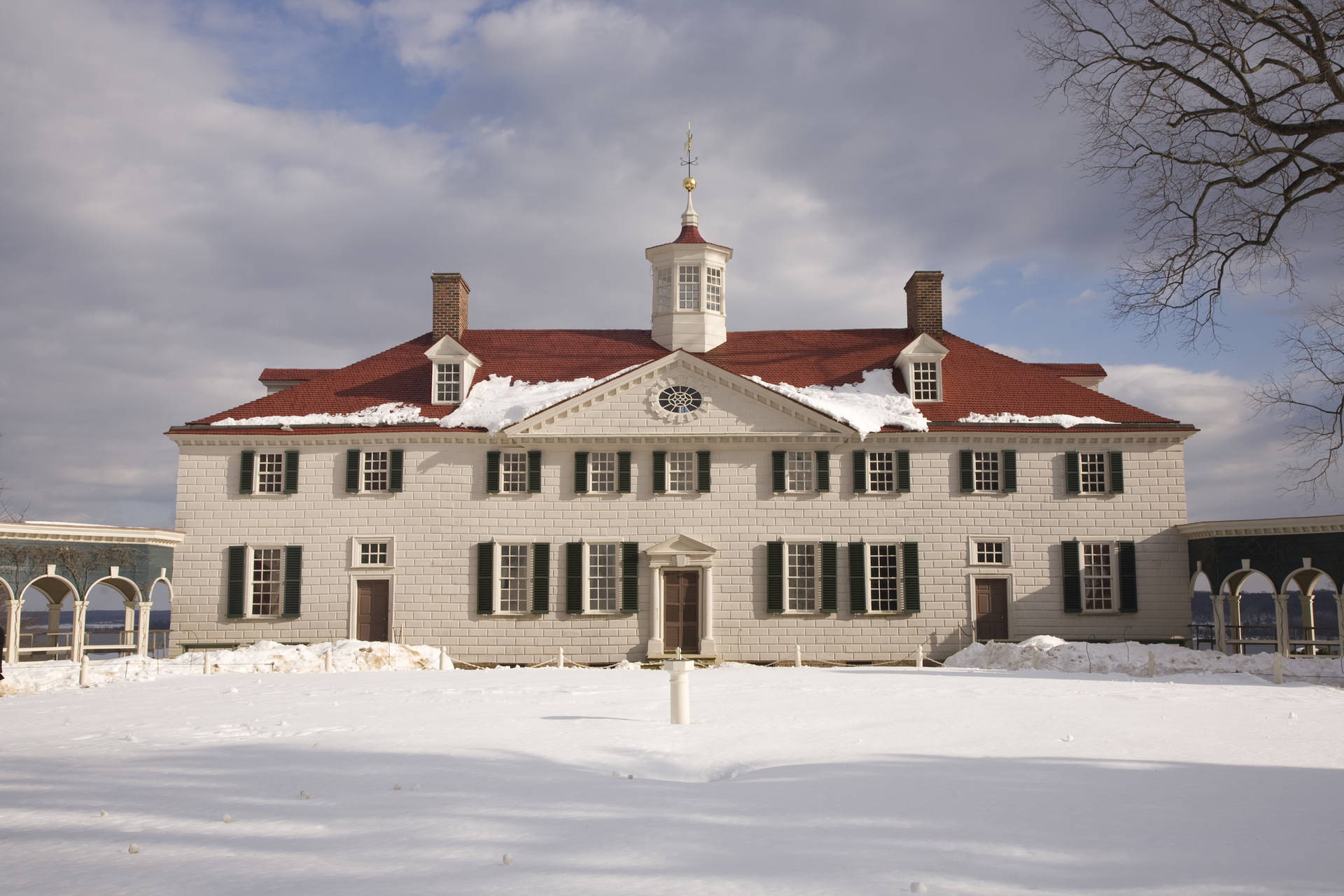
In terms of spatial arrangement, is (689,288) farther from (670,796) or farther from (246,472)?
(670,796)

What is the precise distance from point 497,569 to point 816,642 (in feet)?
29.9

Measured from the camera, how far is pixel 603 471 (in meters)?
28.6

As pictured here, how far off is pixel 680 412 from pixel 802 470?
3.90 m

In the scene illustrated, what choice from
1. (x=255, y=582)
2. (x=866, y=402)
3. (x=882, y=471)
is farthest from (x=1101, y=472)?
(x=255, y=582)

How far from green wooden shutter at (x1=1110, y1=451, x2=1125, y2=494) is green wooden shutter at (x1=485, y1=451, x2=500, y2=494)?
17.5 meters

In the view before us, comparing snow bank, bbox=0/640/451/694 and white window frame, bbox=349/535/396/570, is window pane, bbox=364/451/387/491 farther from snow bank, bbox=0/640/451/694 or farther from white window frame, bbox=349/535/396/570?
snow bank, bbox=0/640/451/694

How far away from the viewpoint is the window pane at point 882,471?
28672 millimetres

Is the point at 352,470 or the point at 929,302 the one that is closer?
the point at 352,470

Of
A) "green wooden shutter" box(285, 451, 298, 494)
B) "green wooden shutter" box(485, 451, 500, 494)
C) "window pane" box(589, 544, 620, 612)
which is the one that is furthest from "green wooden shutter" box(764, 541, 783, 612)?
"green wooden shutter" box(285, 451, 298, 494)

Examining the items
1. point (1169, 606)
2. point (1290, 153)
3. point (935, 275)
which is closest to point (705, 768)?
point (1290, 153)

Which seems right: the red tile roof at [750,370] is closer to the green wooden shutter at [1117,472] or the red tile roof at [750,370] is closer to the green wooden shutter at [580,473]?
the green wooden shutter at [1117,472]

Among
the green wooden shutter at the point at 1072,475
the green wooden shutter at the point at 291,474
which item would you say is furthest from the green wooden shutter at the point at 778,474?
the green wooden shutter at the point at 291,474

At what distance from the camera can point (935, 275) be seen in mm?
32156

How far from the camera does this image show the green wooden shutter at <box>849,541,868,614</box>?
A: 27.9 meters
